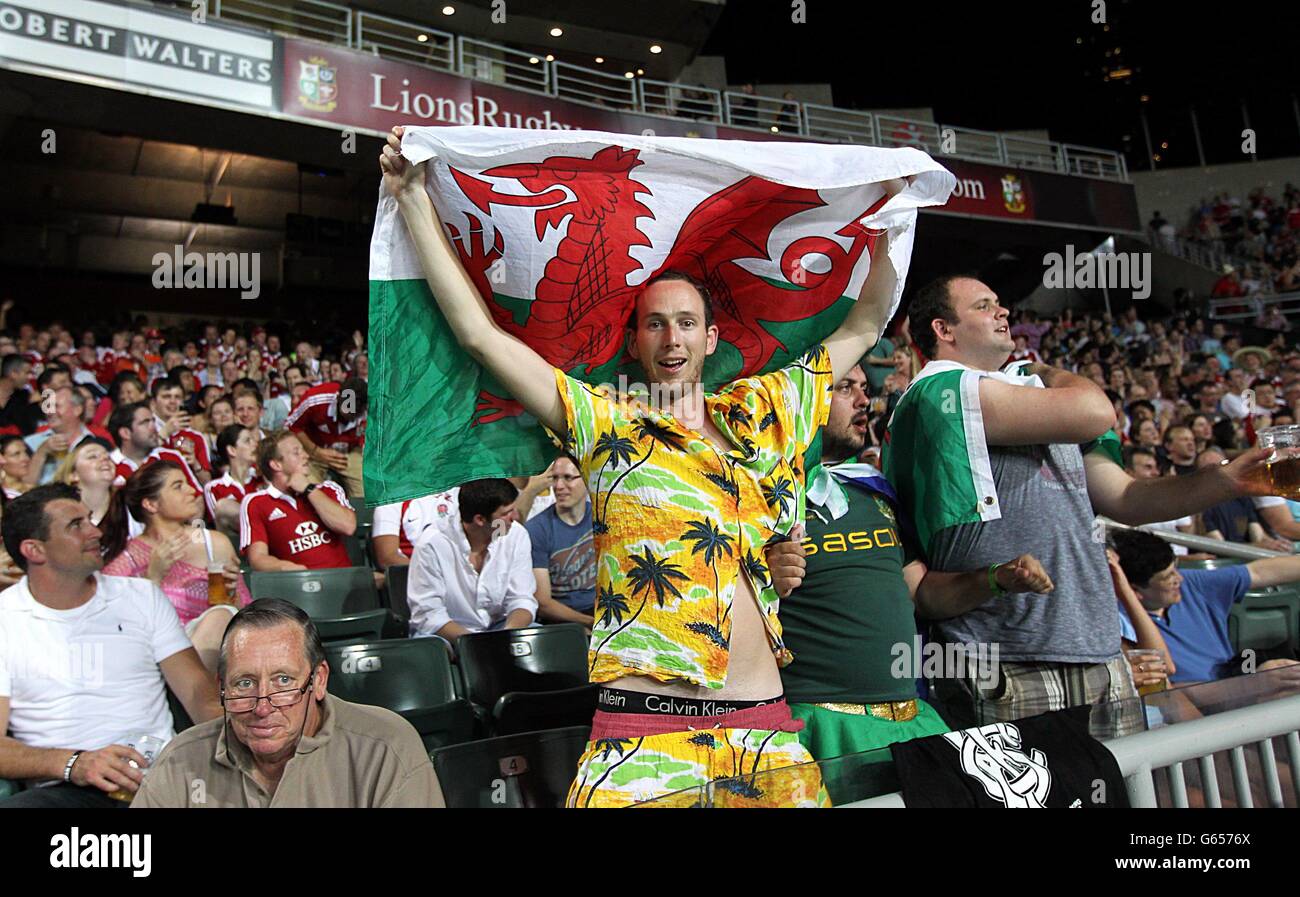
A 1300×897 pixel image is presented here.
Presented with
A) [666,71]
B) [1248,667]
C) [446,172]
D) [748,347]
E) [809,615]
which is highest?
[666,71]

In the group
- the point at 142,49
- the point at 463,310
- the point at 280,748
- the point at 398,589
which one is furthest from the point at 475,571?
the point at 142,49

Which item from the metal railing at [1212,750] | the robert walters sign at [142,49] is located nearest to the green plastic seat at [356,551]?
the metal railing at [1212,750]

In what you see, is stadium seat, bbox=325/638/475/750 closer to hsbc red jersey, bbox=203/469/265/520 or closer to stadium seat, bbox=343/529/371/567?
stadium seat, bbox=343/529/371/567

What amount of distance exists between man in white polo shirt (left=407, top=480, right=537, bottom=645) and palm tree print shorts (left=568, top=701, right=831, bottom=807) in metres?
2.32

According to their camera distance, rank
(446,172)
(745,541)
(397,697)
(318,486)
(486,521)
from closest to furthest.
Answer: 1. (745,541)
2. (446,172)
3. (397,697)
4. (486,521)
5. (318,486)

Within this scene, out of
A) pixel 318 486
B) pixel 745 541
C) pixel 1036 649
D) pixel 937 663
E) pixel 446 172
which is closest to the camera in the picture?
pixel 745 541

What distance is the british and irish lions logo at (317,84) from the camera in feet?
30.9

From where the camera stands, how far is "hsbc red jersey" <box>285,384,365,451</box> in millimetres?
5551

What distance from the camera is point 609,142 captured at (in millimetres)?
1852

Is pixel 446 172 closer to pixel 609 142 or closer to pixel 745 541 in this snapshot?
pixel 609 142

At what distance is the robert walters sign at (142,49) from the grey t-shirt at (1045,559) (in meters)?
8.65

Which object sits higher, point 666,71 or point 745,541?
point 666,71

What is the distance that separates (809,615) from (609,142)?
98cm

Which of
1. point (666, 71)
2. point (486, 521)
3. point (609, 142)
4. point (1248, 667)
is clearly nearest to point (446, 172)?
point (609, 142)
